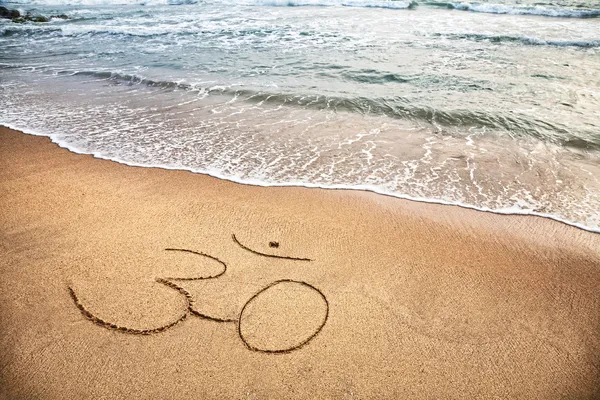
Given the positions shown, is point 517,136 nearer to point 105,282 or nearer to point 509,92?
point 509,92

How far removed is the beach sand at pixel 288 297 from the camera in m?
2.21

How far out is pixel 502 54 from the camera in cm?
935

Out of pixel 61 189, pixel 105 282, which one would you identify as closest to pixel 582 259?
pixel 105 282

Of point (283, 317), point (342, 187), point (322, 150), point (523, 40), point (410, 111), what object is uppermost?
point (523, 40)

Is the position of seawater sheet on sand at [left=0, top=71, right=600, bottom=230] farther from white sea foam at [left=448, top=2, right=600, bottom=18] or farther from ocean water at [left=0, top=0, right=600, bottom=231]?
white sea foam at [left=448, top=2, right=600, bottom=18]

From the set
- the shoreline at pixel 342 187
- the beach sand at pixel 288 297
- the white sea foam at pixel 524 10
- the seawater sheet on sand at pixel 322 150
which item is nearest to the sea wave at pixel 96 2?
the white sea foam at pixel 524 10

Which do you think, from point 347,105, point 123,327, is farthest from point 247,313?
point 347,105

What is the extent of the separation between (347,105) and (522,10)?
14466 millimetres

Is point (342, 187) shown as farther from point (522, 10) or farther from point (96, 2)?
point (96, 2)

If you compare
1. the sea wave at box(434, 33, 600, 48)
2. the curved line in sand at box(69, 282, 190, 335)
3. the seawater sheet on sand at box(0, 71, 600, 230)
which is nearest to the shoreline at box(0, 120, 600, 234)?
the seawater sheet on sand at box(0, 71, 600, 230)

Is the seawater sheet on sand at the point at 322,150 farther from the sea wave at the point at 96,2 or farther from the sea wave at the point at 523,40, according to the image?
the sea wave at the point at 96,2

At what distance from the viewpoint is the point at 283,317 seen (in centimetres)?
259

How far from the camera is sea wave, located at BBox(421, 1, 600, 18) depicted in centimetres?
1441

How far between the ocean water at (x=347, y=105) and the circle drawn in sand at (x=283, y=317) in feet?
5.92
